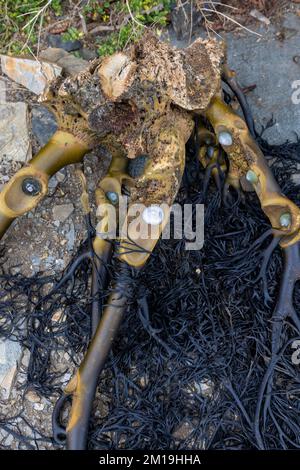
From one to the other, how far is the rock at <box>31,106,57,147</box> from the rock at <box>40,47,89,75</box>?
0.24 meters

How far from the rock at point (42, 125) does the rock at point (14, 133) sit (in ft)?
0.14

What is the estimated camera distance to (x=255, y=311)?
2621 mm

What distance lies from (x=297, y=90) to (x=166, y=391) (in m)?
1.65

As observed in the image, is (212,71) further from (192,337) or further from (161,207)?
(192,337)

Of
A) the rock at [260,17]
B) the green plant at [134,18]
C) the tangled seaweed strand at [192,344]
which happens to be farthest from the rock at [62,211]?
the rock at [260,17]

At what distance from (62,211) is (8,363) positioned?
75 cm

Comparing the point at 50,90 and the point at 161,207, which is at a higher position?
the point at 50,90

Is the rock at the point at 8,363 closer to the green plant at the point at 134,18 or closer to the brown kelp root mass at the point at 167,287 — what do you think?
the brown kelp root mass at the point at 167,287

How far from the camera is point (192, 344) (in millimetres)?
2604

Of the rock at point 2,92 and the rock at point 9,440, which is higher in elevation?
the rock at point 2,92

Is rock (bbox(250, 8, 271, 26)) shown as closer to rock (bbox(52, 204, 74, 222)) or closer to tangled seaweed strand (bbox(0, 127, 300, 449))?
tangled seaweed strand (bbox(0, 127, 300, 449))

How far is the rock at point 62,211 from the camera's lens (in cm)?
299
